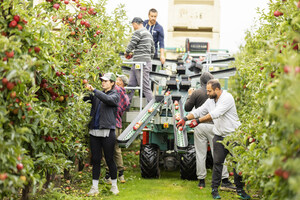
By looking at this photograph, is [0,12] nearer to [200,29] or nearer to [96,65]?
[96,65]

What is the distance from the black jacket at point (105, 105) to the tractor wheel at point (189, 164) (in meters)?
1.82

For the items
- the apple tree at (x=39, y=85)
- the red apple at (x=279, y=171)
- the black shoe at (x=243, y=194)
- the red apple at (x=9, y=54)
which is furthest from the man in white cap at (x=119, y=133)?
the red apple at (x=279, y=171)

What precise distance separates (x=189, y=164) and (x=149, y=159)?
2.46 ft

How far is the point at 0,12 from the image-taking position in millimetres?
4312

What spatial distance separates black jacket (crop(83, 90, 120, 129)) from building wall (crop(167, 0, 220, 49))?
8323 mm

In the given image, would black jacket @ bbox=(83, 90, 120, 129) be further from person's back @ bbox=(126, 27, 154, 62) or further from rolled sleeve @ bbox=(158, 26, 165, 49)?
rolled sleeve @ bbox=(158, 26, 165, 49)

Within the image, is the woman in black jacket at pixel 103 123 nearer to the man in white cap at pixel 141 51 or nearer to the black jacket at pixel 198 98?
→ the black jacket at pixel 198 98

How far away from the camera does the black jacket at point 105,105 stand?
6.25 m

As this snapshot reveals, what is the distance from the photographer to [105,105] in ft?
21.2

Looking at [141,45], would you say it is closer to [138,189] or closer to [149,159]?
[149,159]

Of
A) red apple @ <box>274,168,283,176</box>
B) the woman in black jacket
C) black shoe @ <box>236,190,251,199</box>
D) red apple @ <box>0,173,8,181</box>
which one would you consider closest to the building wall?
the woman in black jacket

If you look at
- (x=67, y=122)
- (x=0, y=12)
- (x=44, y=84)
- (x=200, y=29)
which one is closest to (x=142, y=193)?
(x=67, y=122)

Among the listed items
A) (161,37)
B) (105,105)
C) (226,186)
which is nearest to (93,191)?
(105,105)

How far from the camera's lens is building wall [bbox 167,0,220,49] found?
47.7 ft
